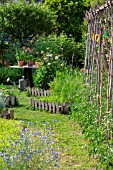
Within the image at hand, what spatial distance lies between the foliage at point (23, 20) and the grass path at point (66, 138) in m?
7.54

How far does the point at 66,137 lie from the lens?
6.59 m

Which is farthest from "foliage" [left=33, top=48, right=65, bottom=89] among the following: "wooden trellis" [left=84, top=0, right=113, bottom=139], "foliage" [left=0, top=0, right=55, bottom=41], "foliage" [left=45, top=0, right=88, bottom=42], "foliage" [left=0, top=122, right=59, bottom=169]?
"foliage" [left=45, top=0, right=88, bottom=42]

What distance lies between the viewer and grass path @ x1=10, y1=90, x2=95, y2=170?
528 centimetres

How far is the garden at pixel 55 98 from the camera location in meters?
4.59

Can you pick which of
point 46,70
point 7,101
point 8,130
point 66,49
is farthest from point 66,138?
point 66,49

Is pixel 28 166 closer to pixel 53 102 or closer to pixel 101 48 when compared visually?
pixel 101 48

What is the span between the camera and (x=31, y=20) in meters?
17.3

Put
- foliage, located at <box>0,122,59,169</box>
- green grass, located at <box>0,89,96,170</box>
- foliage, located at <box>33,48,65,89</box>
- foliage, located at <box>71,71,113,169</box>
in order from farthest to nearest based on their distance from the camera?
foliage, located at <box>33,48,65,89</box>
green grass, located at <box>0,89,96,170</box>
foliage, located at <box>71,71,113,169</box>
foliage, located at <box>0,122,59,169</box>

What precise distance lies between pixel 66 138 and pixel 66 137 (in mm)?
67

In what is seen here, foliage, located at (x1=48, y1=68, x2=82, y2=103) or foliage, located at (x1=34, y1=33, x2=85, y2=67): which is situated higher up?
foliage, located at (x1=34, y1=33, x2=85, y2=67)

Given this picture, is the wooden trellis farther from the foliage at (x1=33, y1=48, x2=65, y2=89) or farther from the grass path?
the foliage at (x1=33, y1=48, x2=65, y2=89)

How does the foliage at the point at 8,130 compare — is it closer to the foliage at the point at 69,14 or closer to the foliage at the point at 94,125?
the foliage at the point at 94,125

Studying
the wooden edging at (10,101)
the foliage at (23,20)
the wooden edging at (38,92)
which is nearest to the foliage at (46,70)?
the wooden edging at (38,92)

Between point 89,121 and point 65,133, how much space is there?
4.10 ft
